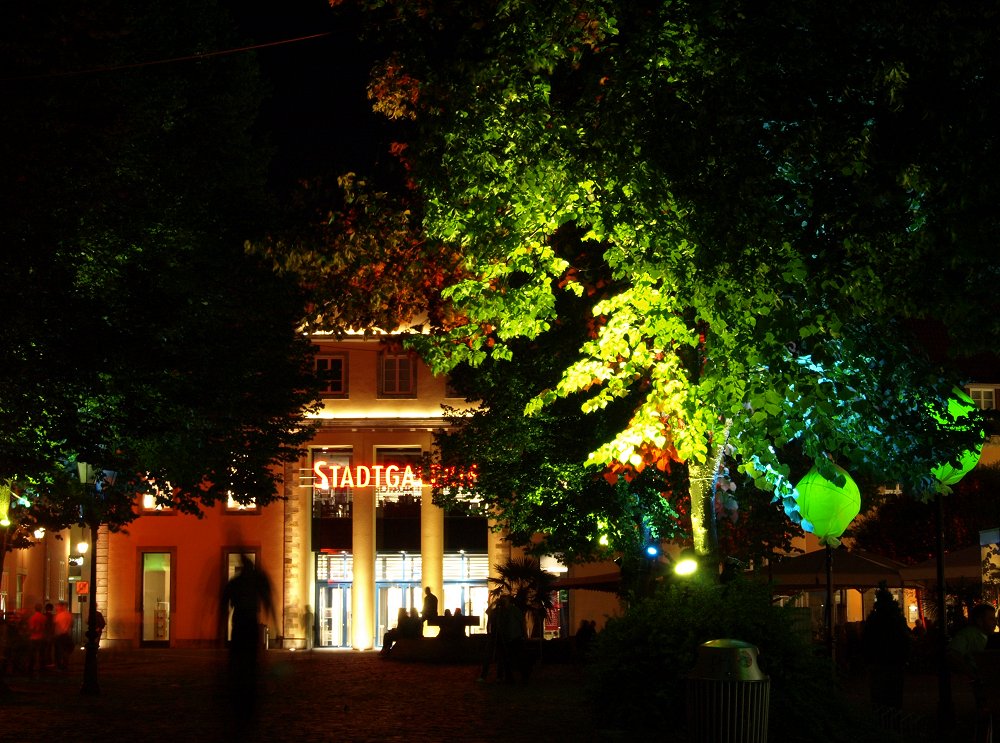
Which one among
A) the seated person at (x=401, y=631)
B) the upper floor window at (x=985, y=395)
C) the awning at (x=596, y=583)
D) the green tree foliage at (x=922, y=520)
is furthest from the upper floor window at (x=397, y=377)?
the upper floor window at (x=985, y=395)

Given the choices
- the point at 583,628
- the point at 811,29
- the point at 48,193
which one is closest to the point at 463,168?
the point at 811,29

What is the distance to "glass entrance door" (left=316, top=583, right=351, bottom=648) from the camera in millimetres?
46531

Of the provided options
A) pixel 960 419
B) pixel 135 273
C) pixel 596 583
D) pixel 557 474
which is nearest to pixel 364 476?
pixel 596 583

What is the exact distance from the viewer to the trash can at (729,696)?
34.5 ft

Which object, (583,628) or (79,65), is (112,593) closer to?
(583,628)

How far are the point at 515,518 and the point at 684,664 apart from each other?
1469cm

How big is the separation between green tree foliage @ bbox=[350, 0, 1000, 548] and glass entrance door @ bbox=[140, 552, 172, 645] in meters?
33.9

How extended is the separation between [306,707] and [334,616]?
2666cm

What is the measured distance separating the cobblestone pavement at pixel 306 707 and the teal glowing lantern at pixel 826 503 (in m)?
2.65

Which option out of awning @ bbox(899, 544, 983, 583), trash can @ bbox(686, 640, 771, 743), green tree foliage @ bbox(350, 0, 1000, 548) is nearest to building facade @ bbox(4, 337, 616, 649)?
awning @ bbox(899, 544, 983, 583)

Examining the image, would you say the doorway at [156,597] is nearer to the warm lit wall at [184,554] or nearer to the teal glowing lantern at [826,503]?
the warm lit wall at [184,554]

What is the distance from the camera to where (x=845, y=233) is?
1195 centimetres

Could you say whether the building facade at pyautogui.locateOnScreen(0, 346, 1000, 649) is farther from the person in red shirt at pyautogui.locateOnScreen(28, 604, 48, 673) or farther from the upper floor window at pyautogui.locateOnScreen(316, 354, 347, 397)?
the person in red shirt at pyautogui.locateOnScreen(28, 604, 48, 673)

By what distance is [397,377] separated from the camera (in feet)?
157
